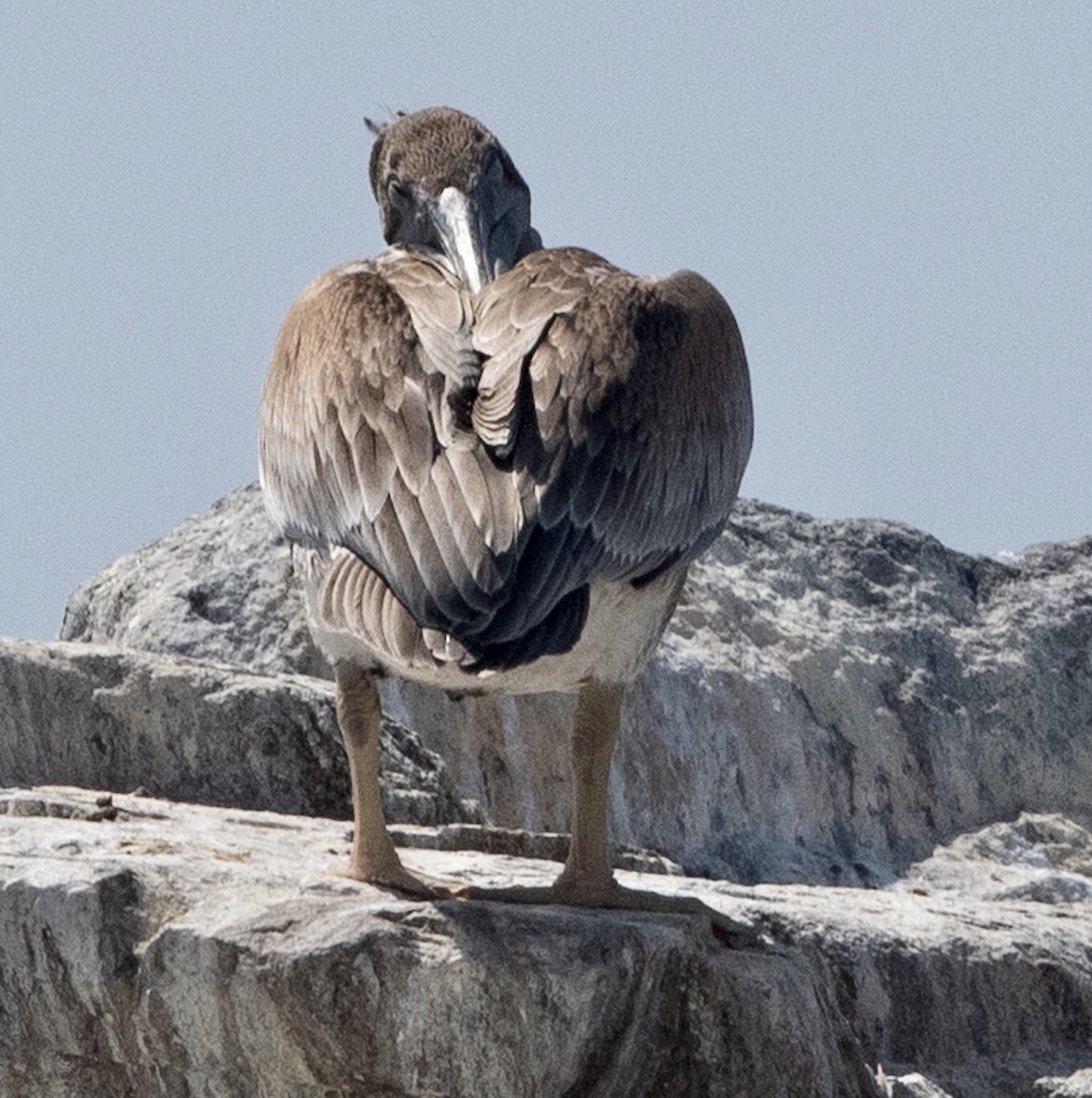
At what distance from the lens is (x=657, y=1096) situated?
23.8 ft

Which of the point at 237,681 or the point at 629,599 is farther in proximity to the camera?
the point at 237,681

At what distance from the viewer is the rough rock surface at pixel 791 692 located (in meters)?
12.5

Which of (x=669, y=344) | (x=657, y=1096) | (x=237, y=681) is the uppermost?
(x=669, y=344)

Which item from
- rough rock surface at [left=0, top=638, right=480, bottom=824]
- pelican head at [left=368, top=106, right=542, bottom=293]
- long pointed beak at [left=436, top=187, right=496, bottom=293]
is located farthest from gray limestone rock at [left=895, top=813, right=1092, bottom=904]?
long pointed beak at [left=436, top=187, right=496, bottom=293]

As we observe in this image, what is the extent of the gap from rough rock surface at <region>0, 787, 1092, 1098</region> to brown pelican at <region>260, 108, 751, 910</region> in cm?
56

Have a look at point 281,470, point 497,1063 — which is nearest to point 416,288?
point 281,470

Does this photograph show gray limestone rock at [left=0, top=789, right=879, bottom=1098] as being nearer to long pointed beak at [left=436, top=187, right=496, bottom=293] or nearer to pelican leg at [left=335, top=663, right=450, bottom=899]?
pelican leg at [left=335, top=663, right=450, bottom=899]

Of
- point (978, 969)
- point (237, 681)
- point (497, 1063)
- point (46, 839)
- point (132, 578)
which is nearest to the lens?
point (497, 1063)

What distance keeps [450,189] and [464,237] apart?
0.45m

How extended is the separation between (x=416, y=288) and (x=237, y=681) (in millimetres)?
2787

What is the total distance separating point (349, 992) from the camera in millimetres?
6914

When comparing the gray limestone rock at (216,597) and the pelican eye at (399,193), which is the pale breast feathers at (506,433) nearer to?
the pelican eye at (399,193)

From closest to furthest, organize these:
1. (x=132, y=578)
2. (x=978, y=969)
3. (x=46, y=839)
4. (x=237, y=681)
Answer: (x=46, y=839)
(x=978, y=969)
(x=237, y=681)
(x=132, y=578)

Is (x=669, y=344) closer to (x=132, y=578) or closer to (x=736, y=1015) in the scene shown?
(x=736, y=1015)
